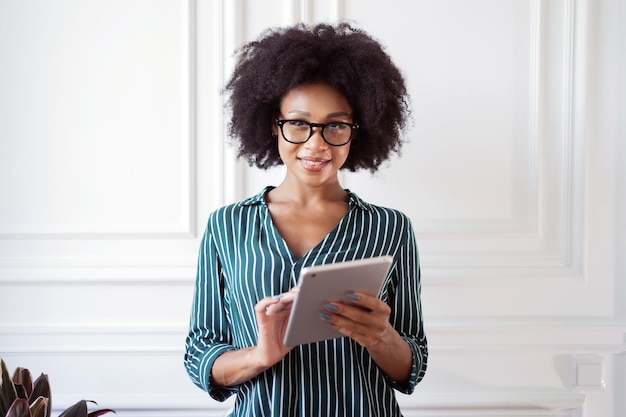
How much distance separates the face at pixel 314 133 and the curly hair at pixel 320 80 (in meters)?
0.02

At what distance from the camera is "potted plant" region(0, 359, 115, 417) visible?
1.17m

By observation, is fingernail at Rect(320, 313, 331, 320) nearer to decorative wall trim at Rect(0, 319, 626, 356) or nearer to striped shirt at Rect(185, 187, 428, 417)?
striped shirt at Rect(185, 187, 428, 417)

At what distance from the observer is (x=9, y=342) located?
1685 mm

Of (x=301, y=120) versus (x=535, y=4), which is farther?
(x=535, y=4)

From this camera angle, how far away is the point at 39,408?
1.20 meters

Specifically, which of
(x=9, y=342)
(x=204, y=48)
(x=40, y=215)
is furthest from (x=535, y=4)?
(x=9, y=342)

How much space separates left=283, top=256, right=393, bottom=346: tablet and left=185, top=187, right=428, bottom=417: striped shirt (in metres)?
0.14

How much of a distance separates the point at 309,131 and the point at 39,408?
748mm

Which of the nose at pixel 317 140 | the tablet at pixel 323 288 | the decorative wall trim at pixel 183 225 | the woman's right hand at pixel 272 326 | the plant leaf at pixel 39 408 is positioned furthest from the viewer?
the decorative wall trim at pixel 183 225

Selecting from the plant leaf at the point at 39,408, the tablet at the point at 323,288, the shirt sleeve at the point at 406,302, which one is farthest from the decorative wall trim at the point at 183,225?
the tablet at the point at 323,288

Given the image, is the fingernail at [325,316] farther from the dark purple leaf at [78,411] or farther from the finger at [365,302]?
the dark purple leaf at [78,411]

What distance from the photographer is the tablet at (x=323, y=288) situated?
2.80 feet

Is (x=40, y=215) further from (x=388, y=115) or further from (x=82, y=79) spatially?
(x=388, y=115)

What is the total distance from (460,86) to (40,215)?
120 centimetres
